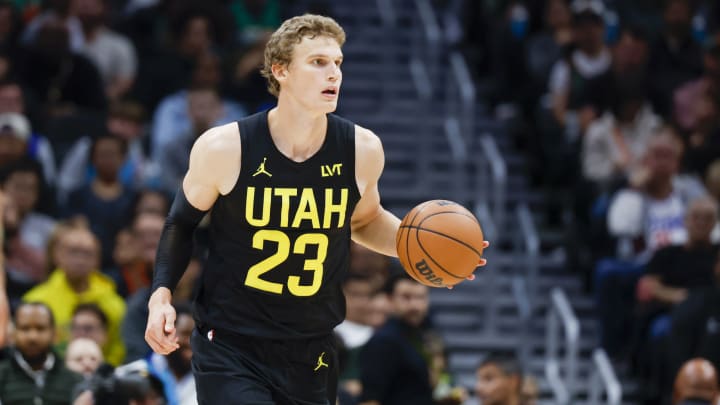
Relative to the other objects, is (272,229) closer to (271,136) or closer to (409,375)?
(271,136)

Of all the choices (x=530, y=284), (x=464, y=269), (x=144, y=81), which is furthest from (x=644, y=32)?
(x=464, y=269)

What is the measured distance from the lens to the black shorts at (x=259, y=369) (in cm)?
489

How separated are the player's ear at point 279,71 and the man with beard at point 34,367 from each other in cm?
318

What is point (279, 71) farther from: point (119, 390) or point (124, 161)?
point (124, 161)

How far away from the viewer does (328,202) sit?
505cm

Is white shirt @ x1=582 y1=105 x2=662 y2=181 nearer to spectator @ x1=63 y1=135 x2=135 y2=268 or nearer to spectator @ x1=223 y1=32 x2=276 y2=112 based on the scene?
spectator @ x1=223 y1=32 x2=276 y2=112

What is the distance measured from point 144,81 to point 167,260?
710cm

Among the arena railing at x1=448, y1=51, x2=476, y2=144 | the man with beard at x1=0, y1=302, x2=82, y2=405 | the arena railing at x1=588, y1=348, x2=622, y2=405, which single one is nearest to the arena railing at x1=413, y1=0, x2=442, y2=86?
the arena railing at x1=448, y1=51, x2=476, y2=144

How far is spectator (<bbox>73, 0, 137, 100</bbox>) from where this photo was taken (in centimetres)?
1188

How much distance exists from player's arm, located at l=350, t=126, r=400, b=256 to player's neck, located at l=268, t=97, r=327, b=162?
0.65 feet

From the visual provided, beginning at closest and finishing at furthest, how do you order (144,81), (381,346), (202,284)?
(202,284), (381,346), (144,81)

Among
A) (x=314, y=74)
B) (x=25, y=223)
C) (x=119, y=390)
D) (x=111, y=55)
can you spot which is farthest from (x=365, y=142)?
(x=111, y=55)

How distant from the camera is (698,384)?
8211 mm

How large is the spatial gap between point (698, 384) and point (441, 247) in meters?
3.62
